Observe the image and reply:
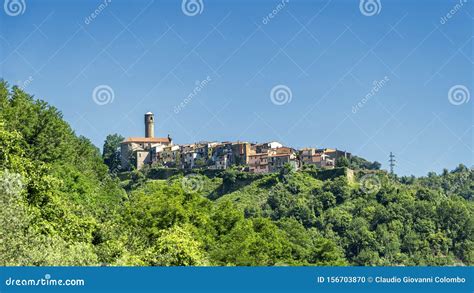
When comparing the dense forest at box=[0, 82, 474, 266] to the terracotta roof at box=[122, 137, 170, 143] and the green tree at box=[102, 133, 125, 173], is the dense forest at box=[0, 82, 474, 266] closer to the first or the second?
the green tree at box=[102, 133, 125, 173]

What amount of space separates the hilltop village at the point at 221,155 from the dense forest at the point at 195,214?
17.8 ft

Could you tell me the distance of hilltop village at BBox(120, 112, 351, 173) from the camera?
142875mm

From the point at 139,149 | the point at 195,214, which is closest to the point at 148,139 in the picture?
the point at 139,149

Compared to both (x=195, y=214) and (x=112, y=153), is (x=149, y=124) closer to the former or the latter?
(x=112, y=153)

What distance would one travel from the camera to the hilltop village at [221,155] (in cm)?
14288

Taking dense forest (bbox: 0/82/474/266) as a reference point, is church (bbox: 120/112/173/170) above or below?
above

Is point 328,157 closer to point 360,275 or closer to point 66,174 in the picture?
point 66,174

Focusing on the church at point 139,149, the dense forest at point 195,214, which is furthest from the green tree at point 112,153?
the dense forest at point 195,214

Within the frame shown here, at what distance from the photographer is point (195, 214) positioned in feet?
153

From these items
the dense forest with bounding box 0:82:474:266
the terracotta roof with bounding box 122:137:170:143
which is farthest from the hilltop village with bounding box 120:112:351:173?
the dense forest with bounding box 0:82:474:266

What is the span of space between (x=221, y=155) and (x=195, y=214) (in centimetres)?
10530

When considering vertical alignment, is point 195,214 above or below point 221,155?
below

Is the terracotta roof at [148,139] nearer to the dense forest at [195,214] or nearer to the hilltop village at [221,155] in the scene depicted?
the hilltop village at [221,155]

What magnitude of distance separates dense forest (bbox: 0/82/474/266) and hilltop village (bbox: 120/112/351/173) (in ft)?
17.8
